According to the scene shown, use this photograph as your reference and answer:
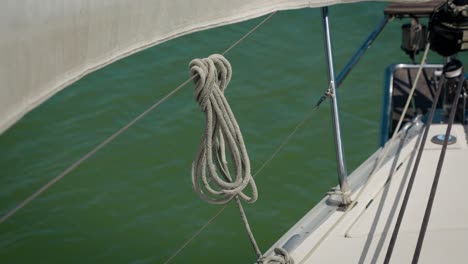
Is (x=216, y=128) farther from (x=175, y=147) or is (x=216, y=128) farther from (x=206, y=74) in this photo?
(x=175, y=147)

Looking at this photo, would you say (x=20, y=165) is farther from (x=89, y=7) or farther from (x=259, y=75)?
(x=89, y=7)

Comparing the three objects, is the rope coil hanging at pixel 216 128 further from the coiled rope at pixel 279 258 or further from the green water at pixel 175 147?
the green water at pixel 175 147

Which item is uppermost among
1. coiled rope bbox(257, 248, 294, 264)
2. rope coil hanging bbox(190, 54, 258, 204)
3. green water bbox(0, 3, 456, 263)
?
rope coil hanging bbox(190, 54, 258, 204)

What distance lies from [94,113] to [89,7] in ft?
17.0

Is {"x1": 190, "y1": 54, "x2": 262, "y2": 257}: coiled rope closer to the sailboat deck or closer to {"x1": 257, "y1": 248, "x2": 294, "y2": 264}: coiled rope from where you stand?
{"x1": 257, "y1": 248, "x2": 294, "y2": 264}: coiled rope

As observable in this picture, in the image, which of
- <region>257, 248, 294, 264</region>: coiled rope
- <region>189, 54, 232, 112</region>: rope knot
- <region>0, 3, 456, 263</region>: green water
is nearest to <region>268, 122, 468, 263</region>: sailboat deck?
<region>257, 248, 294, 264</region>: coiled rope

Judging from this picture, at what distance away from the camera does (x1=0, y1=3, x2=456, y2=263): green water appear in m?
6.00

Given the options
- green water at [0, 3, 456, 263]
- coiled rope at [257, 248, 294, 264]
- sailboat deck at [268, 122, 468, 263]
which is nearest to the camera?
coiled rope at [257, 248, 294, 264]

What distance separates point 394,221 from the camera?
3637 mm

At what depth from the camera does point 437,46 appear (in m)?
4.29

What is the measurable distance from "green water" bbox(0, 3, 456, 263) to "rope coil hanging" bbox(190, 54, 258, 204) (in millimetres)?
2622

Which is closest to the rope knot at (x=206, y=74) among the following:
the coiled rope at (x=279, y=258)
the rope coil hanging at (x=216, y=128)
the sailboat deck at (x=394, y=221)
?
the rope coil hanging at (x=216, y=128)

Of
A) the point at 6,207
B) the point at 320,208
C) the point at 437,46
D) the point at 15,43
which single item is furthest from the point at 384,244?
the point at 6,207

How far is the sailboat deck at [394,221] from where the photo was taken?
11.3 feet
